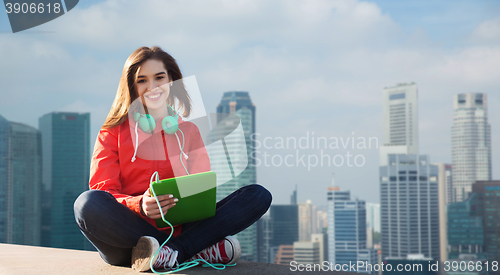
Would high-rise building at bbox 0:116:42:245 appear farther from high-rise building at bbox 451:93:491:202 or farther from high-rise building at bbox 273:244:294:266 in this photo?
high-rise building at bbox 451:93:491:202

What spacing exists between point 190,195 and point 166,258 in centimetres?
23

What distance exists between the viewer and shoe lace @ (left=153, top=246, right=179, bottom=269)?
133 centimetres

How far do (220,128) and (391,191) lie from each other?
7161cm

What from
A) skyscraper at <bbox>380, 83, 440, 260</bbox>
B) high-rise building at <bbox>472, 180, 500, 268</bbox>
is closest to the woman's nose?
high-rise building at <bbox>472, 180, 500, 268</bbox>

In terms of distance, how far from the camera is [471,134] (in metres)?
79.4

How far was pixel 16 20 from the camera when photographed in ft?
25.7

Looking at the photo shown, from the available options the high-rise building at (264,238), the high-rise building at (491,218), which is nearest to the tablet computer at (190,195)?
the high-rise building at (264,238)

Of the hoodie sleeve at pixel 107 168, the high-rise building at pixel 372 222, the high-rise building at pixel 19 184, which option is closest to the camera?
the hoodie sleeve at pixel 107 168

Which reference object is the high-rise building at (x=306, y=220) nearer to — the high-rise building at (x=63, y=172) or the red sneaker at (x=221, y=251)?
the high-rise building at (x=63, y=172)

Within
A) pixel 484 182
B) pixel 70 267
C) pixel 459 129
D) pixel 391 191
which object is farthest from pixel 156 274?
pixel 459 129

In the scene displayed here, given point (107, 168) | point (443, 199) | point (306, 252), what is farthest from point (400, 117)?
point (107, 168)

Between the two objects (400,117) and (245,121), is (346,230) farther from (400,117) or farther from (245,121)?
(400,117)

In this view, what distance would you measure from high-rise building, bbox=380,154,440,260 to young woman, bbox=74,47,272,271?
68.6 meters

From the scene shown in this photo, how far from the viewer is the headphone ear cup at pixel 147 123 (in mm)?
1546
